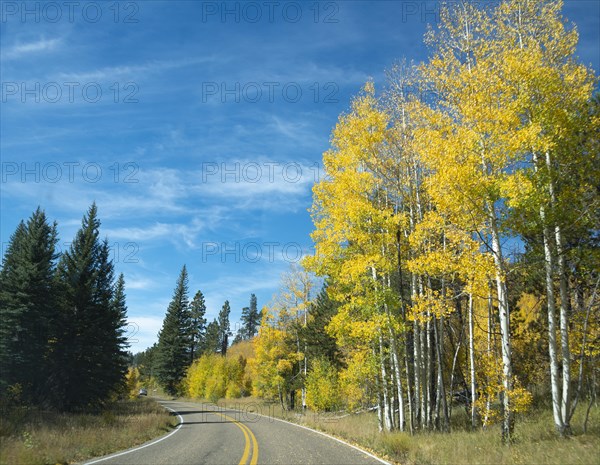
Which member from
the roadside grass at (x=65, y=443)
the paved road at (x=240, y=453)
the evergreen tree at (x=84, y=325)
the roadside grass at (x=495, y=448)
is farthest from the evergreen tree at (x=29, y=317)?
the roadside grass at (x=495, y=448)

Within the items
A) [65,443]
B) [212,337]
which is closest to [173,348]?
[212,337]

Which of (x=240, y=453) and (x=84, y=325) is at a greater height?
(x=84, y=325)

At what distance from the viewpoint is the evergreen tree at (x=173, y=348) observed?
6994 cm

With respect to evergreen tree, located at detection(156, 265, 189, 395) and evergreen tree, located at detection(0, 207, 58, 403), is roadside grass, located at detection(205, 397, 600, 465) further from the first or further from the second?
evergreen tree, located at detection(156, 265, 189, 395)

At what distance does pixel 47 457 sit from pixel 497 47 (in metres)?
16.4

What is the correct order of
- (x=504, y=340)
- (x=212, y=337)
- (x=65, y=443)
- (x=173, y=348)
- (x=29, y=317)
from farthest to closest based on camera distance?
(x=212, y=337), (x=173, y=348), (x=29, y=317), (x=65, y=443), (x=504, y=340)

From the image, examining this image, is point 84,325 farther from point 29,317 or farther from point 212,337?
point 212,337

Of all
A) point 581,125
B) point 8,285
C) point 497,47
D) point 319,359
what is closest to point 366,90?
point 497,47

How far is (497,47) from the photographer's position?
12117 millimetres

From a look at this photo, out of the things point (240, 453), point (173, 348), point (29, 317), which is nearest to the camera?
point (240, 453)

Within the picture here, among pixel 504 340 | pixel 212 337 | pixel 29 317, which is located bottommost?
pixel 212 337

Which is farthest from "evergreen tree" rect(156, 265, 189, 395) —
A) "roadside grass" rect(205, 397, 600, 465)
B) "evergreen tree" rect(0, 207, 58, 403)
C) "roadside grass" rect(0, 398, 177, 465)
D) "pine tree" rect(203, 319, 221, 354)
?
"roadside grass" rect(205, 397, 600, 465)

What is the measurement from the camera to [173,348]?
6975 centimetres

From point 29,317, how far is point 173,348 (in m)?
43.1
